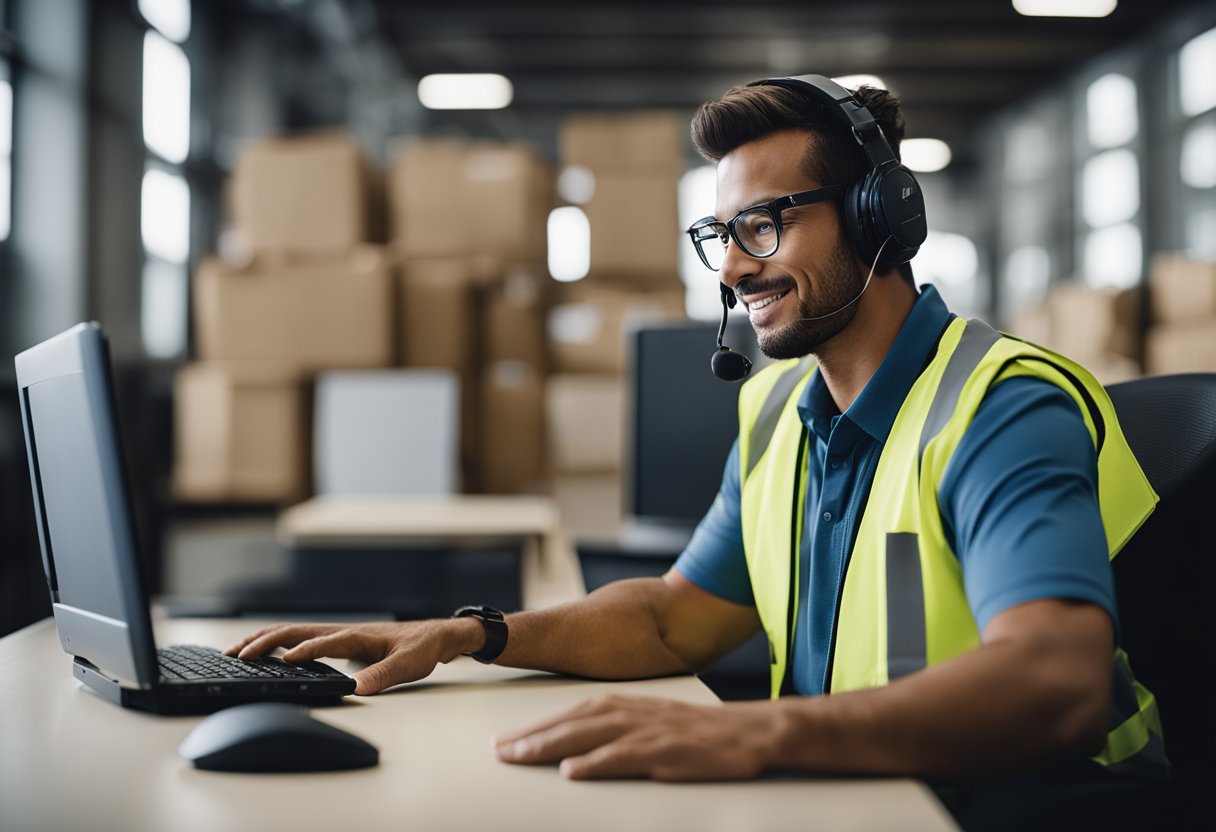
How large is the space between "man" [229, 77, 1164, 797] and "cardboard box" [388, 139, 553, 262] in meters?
2.67

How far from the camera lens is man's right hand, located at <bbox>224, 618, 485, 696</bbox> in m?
1.08

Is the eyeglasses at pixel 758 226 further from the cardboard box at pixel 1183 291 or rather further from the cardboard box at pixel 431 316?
the cardboard box at pixel 1183 291

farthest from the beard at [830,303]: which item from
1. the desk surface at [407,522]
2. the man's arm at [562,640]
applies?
the desk surface at [407,522]

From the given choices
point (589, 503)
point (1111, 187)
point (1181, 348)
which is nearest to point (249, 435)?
point (589, 503)

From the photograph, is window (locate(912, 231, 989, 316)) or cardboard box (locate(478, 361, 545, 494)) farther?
window (locate(912, 231, 989, 316))

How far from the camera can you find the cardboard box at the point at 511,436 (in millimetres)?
3793

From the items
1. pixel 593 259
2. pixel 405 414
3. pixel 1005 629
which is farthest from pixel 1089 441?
pixel 593 259

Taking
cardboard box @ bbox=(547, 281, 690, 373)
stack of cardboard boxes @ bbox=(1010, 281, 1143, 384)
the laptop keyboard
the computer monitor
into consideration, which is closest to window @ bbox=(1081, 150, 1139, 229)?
stack of cardboard boxes @ bbox=(1010, 281, 1143, 384)

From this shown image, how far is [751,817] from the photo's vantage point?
2.25 feet

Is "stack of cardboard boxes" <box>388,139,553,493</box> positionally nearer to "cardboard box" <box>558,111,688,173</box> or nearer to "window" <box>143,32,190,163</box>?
"cardboard box" <box>558,111,688,173</box>

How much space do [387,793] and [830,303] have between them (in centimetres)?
75

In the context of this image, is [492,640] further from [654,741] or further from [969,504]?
[969,504]

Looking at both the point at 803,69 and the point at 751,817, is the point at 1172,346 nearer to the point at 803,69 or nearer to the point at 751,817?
the point at 803,69

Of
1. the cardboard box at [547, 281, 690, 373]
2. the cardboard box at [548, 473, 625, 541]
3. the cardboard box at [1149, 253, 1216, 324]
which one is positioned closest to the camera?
the cardboard box at [548, 473, 625, 541]
